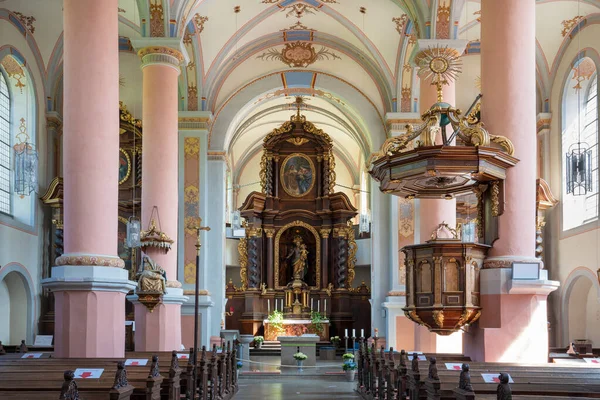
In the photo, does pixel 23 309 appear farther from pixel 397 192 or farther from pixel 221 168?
pixel 397 192

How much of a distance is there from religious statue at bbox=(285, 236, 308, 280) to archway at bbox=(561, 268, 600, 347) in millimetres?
10807

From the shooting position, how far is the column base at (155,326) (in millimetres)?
13938

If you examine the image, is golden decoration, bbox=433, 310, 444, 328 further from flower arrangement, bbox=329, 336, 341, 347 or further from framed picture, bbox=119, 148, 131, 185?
flower arrangement, bbox=329, 336, 341, 347

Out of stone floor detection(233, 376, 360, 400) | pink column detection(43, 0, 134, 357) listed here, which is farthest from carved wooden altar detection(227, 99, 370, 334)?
pink column detection(43, 0, 134, 357)

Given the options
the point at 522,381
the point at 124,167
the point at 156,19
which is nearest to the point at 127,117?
the point at 124,167

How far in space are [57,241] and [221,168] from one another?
5181 mm

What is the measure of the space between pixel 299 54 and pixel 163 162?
9151 mm

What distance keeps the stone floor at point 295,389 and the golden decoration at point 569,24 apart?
9457 millimetres

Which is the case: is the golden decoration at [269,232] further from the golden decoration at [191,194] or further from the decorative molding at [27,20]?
the decorative molding at [27,20]

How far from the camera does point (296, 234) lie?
96.4 ft

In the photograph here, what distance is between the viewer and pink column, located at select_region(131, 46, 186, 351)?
14.5 meters

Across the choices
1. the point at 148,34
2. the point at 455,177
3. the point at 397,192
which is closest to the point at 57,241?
the point at 148,34

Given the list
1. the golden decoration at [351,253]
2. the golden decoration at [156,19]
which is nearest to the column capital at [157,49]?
the golden decoration at [156,19]

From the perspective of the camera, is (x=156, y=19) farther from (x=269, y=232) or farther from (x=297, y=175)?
(x=297, y=175)
